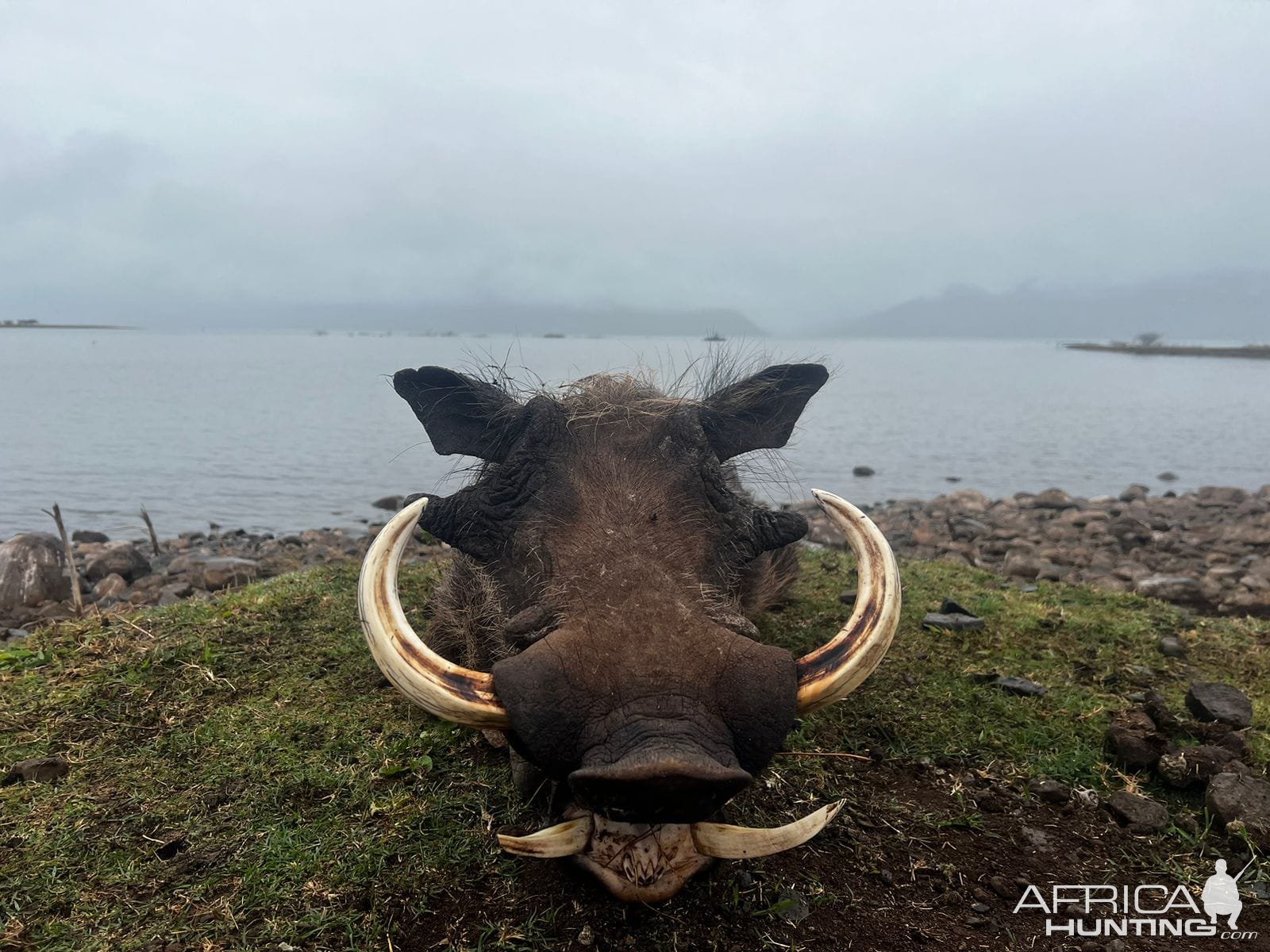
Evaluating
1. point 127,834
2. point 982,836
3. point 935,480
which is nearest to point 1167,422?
point 935,480

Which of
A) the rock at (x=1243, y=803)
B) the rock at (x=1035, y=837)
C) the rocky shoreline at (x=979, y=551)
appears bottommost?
the rocky shoreline at (x=979, y=551)

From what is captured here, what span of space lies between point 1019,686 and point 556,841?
3.09 m

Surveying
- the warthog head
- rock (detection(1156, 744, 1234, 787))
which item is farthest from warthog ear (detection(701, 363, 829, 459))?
rock (detection(1156, 744, 1234, 787))

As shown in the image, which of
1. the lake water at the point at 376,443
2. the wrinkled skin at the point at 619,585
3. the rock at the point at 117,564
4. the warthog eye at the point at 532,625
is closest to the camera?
the wrinkled skin at the point at 619,585

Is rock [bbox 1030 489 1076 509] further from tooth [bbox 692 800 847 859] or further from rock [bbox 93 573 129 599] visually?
rock [bbox 93 573 129 599]

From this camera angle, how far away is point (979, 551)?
9.87 meters

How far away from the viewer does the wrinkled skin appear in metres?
1.97

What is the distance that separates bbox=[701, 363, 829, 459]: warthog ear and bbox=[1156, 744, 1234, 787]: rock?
2160 mm

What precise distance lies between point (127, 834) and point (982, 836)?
10.6 ft

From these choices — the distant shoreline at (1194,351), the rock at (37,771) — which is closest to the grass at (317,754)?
the rock at (37,771)

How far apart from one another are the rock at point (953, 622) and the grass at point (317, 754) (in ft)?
0.45

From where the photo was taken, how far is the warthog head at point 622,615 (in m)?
2.00

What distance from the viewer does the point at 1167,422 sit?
101 feet

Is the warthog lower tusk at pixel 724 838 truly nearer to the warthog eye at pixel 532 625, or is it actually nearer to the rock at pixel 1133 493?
the warthog eye at pixel 532 625
